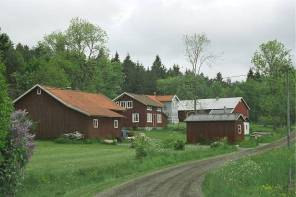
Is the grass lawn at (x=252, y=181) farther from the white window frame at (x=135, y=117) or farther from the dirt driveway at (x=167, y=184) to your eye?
the white window frame at (x=135, y=117)

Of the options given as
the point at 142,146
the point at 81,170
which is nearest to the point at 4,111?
the point at 81,170

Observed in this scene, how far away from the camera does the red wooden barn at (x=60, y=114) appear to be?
5803 cm

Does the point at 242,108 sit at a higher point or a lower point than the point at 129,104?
lower

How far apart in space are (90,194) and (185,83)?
6791cm

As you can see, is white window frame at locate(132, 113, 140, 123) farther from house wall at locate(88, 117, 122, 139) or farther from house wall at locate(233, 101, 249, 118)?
house wall at locate(88, 117, 122, 139)

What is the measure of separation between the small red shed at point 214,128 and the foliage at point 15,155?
38610 mm

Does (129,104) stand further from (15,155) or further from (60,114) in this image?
(15,155)

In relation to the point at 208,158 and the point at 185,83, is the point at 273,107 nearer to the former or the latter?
the point at 185,83

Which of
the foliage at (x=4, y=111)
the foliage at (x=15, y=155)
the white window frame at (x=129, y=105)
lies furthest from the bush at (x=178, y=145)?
the white window frame at (x=129, y=105)

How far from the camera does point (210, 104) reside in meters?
107

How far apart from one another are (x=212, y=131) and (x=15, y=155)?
40.2m

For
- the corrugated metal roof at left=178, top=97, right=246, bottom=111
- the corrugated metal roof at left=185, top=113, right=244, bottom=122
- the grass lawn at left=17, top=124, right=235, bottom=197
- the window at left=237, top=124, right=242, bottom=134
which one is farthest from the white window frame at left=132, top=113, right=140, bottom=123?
the grass lawn at left=17, top=124, right=235, bottom=197

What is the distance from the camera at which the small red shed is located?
198 feet

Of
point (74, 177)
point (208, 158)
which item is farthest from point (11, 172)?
point (208, 158)
